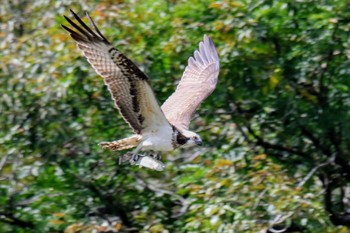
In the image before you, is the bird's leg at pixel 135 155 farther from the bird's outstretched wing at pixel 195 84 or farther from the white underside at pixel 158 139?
the bird's outstretched wing at pixel 195 84

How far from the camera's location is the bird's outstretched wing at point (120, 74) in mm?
6980

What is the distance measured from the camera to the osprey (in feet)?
23.0

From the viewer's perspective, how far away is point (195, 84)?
846cm

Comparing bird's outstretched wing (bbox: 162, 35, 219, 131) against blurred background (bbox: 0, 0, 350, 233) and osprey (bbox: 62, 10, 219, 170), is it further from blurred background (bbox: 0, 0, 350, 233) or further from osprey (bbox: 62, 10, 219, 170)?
blurred background (bbox: 0, 0, 350, 233)

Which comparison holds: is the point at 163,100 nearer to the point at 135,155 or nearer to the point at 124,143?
the point at 124,143

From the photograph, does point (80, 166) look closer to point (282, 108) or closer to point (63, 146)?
point (63, 146)

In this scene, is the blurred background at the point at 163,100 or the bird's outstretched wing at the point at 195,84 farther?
the blurred background at the point at 163,100

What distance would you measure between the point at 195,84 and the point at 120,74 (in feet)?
4.78

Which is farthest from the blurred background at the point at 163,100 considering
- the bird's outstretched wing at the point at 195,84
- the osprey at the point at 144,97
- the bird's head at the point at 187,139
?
the bird's head at the point at 187,139

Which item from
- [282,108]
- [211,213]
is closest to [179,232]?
[211,213]

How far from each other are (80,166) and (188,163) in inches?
31.2

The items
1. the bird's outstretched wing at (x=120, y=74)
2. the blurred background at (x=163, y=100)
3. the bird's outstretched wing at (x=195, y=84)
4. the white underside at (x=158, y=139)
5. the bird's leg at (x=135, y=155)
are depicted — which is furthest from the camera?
the blurred background at (x=163, y=100)

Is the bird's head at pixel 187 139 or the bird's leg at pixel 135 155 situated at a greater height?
the bird's leg at pixel 135 155

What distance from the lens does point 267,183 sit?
27.4ft
